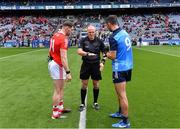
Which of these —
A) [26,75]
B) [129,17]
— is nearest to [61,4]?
[129,17]

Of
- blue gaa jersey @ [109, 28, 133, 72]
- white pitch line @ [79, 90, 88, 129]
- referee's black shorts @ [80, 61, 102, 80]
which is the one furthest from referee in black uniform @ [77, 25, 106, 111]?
blue gaa jersey @ [109, 28, 133, 72]

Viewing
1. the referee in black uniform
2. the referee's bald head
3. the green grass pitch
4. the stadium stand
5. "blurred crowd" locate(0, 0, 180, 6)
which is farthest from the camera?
"blurred crowd" locate(0, 0, 180, 6)

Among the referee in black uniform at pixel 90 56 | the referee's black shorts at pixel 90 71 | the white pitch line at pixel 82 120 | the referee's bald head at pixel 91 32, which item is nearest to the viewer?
the white pitch line at pixel 82 120

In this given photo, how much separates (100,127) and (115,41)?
181 cm

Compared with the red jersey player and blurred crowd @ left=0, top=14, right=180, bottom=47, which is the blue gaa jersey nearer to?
the red jersey player

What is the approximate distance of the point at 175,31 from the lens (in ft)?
198

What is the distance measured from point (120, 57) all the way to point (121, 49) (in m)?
0.17

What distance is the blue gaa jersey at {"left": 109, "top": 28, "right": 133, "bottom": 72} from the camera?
25.6ft

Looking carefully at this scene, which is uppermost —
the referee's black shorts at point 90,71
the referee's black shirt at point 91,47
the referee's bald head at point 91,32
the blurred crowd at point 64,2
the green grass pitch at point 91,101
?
the blurred crowd at point 64,2

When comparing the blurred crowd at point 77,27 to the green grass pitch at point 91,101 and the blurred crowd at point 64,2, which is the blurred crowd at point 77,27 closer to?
the blurred crowd at point 64,2

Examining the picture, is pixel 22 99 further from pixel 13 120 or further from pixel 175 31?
pixel 175 31

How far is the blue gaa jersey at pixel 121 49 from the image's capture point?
7801 millimetres

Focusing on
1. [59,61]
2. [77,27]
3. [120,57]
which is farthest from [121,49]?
[77,27]

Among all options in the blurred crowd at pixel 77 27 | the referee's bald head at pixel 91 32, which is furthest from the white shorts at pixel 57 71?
the blurred crowd at pixel 77 27
